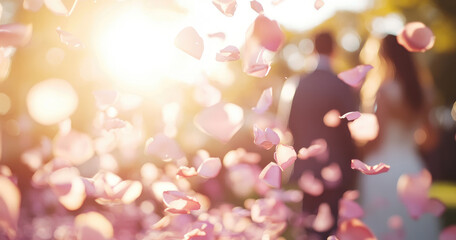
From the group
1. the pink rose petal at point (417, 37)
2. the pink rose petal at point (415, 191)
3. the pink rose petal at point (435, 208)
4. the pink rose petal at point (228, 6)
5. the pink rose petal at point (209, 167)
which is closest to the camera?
the pink rose petal at point (228, 6)

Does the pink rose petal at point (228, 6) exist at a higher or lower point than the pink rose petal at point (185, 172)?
higher

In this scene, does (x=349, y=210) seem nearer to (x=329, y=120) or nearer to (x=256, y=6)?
(x=329, y=120)

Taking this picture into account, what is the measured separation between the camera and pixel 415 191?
3533mm

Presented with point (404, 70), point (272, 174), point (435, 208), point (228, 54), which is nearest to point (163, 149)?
point (272, 174)

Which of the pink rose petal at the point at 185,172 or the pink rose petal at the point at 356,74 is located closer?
the pink rose petal at the point at 185,172

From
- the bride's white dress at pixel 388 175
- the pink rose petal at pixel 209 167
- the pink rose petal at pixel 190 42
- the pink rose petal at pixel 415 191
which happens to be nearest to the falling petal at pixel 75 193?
the pink rose petal at pixel 209 167

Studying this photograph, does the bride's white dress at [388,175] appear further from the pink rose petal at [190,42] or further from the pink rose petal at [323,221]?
the pink rose petal at [190,42]

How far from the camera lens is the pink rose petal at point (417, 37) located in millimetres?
2344

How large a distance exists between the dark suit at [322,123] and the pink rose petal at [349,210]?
0.16 ft

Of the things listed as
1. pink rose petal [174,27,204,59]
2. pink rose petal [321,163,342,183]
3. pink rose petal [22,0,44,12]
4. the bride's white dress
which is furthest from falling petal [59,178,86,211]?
the bride's white dress

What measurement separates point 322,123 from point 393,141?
1.83ft

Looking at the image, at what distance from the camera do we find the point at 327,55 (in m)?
3.85

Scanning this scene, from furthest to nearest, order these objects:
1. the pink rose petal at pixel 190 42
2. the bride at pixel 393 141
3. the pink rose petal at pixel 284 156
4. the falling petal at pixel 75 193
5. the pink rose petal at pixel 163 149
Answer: the bride at pixel 393 141, the falling petal at pixel 75 193, the pink rose petal at pixel 163 149, the pink rose petal at pixel 284 156, the pink rose petal at pixel 190 42

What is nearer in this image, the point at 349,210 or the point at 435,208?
the point at 349,210
